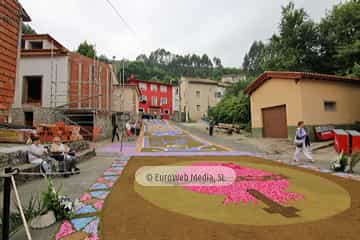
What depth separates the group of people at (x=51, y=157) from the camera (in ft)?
16.5

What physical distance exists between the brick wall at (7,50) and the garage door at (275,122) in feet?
43.9

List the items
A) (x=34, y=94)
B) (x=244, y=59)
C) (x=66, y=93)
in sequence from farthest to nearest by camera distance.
A: (x=244, y=59) < (x=34, y=94) < (x=66, y=93)

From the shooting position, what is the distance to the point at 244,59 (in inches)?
2928

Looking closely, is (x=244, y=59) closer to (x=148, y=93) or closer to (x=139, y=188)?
(x=148, y=93)

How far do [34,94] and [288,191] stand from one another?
19057 millimetres

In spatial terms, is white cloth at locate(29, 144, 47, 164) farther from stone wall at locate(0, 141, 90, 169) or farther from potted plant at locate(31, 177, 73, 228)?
potted plant at locate(31, 177, 73, 228)

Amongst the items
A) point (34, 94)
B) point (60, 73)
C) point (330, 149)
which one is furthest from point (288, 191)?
point (34, 94)

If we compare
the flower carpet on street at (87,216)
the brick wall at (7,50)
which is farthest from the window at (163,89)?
the flower carpet on street at (87,216)

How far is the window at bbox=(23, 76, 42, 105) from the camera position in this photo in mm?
14117

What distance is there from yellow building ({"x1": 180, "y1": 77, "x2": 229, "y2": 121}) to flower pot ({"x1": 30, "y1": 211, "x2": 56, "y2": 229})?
113 feet

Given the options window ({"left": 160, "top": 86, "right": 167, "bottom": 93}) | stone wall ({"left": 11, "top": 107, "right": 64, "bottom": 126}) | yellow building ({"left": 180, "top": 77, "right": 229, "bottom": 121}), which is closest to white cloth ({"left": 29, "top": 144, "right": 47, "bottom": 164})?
stone wall ({"left": 11, "top": 107, "right": 64, "bottom": 126})

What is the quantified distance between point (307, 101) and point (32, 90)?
801 inches

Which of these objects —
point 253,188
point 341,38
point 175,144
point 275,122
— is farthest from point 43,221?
point 341,38

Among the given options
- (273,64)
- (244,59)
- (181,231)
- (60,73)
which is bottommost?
(181,231)
